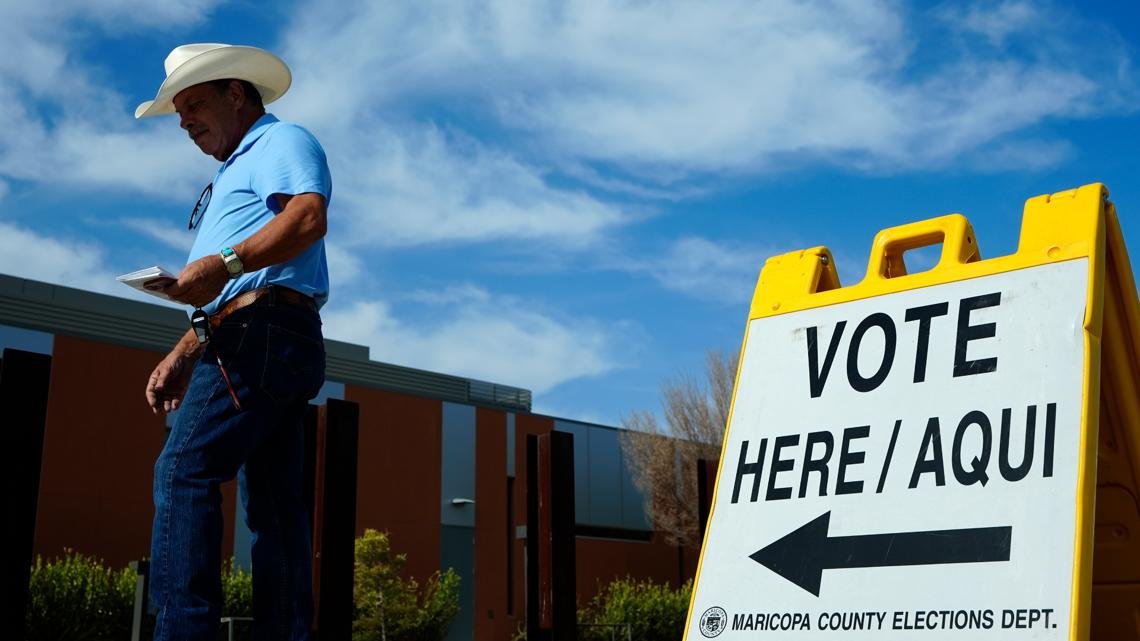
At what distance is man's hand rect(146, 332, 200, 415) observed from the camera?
3.14 m

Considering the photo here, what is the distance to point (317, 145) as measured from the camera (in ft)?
10.2

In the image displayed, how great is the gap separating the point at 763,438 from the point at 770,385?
0.52ft

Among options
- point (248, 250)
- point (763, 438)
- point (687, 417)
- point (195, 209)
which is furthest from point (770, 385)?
point (687, 417)

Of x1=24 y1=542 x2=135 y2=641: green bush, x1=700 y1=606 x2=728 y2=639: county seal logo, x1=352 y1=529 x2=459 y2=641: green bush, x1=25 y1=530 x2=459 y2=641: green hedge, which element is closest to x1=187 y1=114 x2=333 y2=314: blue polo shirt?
x1=700 y1=606 x2=728 y2=639: county seal logo

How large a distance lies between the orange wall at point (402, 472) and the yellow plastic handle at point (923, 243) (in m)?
22.5

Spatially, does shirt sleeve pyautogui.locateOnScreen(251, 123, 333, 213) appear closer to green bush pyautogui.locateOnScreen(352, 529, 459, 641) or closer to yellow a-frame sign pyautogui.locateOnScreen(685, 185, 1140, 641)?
yellow a-frame sign pyautogui.locateOnScreen(685, 185, 1140, 641)

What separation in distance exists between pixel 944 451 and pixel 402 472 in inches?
951

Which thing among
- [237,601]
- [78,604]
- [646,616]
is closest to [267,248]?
[78,604]

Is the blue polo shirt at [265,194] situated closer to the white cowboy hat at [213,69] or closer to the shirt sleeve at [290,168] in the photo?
the shirt sleeve at [290,168]

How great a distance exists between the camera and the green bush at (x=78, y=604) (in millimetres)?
15281

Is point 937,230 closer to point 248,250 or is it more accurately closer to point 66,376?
point 248,250

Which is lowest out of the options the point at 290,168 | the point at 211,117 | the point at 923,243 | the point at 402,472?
the point at 402,472

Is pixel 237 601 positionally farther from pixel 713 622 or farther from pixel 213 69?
pixel 713 622

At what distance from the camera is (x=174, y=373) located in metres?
3.16
